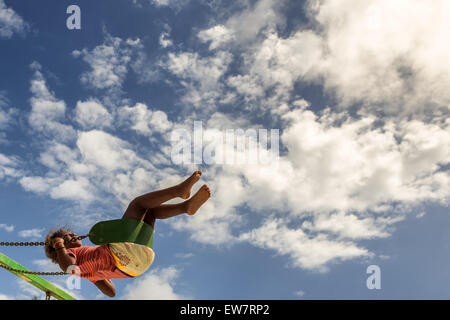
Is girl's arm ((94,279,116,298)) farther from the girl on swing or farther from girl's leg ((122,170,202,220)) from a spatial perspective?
girl's leg ((122,170,202,220))

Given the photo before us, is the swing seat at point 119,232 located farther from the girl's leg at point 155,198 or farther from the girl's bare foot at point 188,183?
the girl's bare foot at point 188,183

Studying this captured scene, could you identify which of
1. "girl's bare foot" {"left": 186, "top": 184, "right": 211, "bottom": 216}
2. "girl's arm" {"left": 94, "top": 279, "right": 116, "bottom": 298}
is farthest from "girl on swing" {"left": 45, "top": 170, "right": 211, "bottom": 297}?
"girl's arm" {"left": 94, "top": 279, "right": 116, "bottom": 298}

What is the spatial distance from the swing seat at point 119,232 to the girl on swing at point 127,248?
0.25 ft

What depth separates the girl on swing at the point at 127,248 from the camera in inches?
174

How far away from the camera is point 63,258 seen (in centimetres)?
443

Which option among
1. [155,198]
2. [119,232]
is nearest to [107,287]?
[119,232]

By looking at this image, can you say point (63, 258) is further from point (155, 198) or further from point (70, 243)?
point (155, 198)

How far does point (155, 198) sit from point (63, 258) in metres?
1.38

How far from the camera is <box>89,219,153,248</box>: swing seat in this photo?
429cm

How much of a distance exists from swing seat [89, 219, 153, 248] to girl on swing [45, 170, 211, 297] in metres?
0.08

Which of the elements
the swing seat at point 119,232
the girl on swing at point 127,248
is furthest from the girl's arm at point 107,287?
the swing seat at point 119,232
